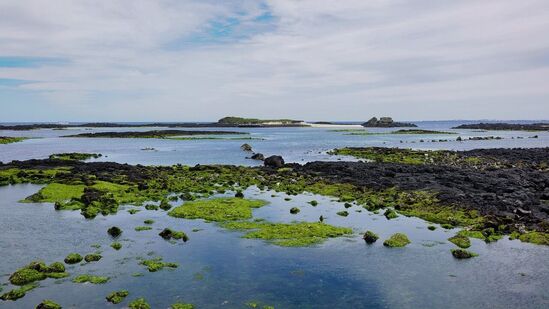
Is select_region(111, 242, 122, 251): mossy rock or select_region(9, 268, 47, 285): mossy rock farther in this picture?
select_region(111, 242, 122, 251): mossy rock

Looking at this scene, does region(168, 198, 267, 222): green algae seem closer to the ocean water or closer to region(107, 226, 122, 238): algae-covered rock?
the ocean water

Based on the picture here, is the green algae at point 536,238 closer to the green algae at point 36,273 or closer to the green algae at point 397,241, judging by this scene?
the green algae at point 397,241

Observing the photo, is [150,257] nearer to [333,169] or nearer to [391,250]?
[391,250]

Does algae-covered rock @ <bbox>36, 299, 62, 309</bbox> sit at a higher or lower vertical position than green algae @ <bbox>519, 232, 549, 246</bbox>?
Result: lower

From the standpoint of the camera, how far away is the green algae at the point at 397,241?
1212 inches

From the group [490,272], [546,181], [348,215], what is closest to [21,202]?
[348,215]

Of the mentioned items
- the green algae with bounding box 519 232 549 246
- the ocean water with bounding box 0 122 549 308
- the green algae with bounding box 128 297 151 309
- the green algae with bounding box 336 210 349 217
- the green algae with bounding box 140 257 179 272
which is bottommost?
the ocean water with bounding box 0 122 549 308

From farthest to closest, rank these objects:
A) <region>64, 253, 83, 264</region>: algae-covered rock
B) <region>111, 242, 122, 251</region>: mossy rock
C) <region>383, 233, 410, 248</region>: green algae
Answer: <region>383, 233, 410, 248</region>: green algae → <region>111, 242, 122, 251</region>: mossy rock → <region>64, 253, 83, 264</region>: algae-covered rock

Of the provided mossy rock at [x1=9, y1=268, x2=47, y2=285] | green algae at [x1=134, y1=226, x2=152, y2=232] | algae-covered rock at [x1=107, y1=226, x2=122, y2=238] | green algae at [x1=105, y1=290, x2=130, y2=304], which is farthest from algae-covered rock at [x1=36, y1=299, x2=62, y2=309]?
green algae at [x1=134, y1=226, x2=152, y2=232]

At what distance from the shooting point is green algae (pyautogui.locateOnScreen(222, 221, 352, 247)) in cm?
3194

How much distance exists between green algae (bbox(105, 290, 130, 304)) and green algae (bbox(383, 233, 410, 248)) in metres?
17.7

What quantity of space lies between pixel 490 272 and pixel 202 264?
17.1 meters

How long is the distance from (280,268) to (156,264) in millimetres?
7492

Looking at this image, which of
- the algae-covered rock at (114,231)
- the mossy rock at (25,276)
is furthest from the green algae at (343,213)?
the mossy rock at (25,276)
